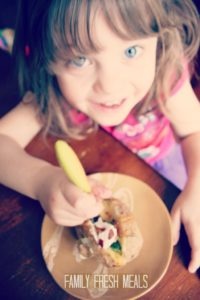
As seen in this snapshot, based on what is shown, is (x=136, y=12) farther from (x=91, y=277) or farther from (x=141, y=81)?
(x=91, y=277)

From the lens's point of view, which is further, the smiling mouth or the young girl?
the smiling mouth

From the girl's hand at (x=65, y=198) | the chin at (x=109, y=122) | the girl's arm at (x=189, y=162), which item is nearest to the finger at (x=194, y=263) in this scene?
the girl's arm at (x=189, y=162)

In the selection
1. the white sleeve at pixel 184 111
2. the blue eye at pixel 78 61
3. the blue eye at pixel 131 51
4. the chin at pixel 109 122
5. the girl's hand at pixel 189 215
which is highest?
the blue eye at pixel 78 61

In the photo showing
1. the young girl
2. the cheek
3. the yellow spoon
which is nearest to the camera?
the yellow spoon

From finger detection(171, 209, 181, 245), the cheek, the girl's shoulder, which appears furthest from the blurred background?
finger detection(171, 209, 181, 245)

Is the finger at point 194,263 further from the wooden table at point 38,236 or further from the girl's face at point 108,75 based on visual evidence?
the girl's face at point 108,75

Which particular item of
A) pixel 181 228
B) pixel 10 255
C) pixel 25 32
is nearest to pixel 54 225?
pixel 10 255

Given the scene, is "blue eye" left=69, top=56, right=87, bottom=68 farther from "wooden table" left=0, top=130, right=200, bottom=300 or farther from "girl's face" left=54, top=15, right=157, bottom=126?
"wooden table" left=0, top=130, right=200, bottom=300
